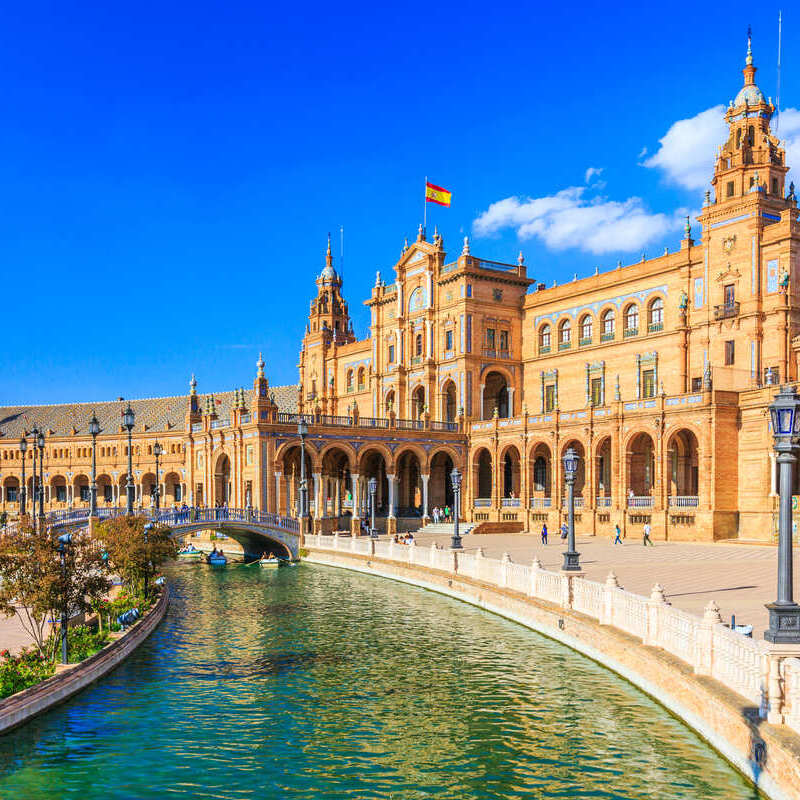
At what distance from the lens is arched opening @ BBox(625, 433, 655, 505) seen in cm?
5109

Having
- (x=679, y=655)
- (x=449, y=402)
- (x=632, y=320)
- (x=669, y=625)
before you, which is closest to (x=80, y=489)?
(x=449, y=402)

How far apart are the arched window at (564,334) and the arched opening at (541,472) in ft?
27.3

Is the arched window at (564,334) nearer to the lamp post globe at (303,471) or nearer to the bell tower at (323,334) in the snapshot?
the lamp post globe at (303,471)

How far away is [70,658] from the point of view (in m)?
17.8

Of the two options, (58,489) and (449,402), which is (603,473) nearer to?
(449,402)

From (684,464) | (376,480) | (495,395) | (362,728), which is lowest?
(362,728)

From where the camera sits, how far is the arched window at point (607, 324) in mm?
57438

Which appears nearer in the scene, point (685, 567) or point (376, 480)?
point (685, 567)

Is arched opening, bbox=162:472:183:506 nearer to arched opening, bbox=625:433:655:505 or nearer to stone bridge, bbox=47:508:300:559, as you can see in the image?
stone bridge, bbox=47:508:300:559

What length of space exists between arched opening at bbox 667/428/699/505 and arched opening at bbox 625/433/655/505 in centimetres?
171

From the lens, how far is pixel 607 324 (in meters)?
57.9

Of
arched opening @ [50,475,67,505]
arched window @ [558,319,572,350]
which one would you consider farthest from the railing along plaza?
arched opening @ [50,475,67,505]

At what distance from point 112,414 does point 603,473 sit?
64129 millimetres

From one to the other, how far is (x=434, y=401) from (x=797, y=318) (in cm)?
2704
